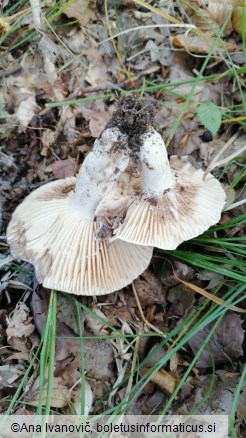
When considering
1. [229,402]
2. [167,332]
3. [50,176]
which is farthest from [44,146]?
[229,402]

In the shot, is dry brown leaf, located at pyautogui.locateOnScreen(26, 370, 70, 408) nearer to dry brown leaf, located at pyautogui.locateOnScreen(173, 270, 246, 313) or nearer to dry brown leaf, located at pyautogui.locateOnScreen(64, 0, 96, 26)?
dry brown leaf, located at pyautogui.locateOnScreen(173, 270, 246, 313)

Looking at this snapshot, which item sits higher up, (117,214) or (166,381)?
(117,214)

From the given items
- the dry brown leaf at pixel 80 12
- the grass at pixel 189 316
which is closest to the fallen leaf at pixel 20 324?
the grass at pixel 189 316

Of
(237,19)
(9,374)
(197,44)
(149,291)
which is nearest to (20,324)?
(9,374)

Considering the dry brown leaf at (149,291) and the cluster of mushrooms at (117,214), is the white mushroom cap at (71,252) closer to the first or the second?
the cluster of mushrooms at (117,214)

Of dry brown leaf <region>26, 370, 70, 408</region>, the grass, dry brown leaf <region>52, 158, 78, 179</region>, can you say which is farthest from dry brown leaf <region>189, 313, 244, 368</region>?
dry brown leaf <region>52, 158, 78, 179</region>

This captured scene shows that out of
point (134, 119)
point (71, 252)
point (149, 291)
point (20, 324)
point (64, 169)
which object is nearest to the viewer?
point (134, 119)

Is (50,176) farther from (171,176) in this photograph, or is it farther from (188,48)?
(188,48)

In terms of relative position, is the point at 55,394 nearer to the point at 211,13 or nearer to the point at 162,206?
the point at 162,206
